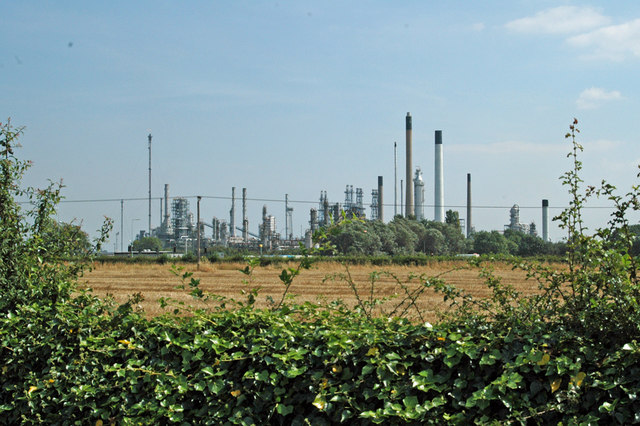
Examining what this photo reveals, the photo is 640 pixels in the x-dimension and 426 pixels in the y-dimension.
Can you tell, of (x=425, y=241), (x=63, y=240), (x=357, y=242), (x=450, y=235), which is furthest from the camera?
(x=450, y=235)

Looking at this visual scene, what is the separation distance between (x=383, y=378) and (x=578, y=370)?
1.03m

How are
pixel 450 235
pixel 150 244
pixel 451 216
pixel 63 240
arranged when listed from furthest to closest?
1. pixel 451 216
2. pixel 150 244
3. pixel 450 235
4. pixel 63 240

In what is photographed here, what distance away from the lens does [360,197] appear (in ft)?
301

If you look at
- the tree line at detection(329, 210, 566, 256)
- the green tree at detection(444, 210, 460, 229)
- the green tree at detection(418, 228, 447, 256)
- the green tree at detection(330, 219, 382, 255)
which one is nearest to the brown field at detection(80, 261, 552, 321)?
the green tree at detection(330, 219, 382, 255)

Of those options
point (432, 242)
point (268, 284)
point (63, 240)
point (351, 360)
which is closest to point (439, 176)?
point (432, 242)

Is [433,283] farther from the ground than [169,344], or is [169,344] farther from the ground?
[433,283]

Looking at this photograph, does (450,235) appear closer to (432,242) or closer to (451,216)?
(432,242)

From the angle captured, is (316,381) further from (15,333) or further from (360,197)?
(360,197)

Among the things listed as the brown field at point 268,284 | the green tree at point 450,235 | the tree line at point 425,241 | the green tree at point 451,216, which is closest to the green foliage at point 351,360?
the brown field at point 268,284

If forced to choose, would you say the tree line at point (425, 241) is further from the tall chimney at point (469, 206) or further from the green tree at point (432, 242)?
the tall chimney at point (469, 206)

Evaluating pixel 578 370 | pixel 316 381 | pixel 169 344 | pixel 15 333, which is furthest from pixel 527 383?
pixel 15 333

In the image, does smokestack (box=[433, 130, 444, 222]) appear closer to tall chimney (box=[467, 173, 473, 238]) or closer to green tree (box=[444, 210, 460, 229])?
tall chimney (box=[467, 173, 473, 238])

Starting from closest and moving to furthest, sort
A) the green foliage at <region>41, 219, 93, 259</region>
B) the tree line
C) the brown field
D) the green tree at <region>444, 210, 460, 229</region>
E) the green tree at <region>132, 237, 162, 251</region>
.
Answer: the green foliage at <region>41, 219, 93, 259</region> < the brown field < the tree line < the green tree at <region>132, 237, 162, 251</region> < the green tree at <region>444, 210, 460, 229</region>

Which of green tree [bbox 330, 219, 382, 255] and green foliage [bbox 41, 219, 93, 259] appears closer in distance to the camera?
green foliage [bbox 41, 219, 93, 259]
